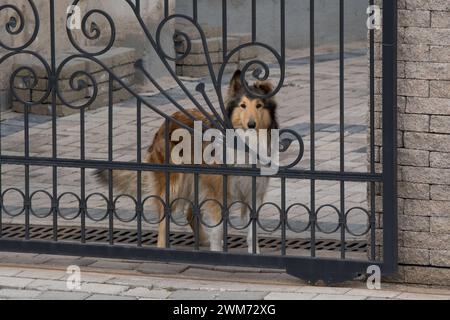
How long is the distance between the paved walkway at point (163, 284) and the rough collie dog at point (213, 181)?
0.28m

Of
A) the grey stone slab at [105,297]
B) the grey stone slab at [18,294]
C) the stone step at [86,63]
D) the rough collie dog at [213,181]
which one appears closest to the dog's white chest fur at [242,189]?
the rough collie dog at [213,181]

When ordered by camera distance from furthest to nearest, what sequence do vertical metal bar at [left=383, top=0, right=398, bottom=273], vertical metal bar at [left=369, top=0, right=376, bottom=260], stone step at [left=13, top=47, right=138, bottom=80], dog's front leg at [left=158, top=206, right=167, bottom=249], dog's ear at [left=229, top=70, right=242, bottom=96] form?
stone step at [left=13, top=47, right=138, bottom=80] < dog's front leg at [left=158, top=206, right=167, bottom=249] < dog's ear at [left=229, top=70, right=242, bottom=96] < vertical metal bar at [left=369, top=0, right=376, bottom=260] < vertical metal bar at [left=383, top=0, right=398, bottom=273]

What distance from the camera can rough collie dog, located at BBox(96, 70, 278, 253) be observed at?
7570 millimetres

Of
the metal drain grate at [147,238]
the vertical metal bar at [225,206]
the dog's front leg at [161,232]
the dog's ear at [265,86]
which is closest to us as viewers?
the vertical metal bar at [225,206]

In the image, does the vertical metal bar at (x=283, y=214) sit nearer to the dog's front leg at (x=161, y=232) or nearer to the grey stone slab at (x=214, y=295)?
the grey stone slab at (x=214, y=295)

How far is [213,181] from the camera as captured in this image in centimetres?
785

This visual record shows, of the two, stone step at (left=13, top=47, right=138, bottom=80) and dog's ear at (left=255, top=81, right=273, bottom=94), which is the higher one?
stone step at (left=13, top=47, right=138, bottom=80)

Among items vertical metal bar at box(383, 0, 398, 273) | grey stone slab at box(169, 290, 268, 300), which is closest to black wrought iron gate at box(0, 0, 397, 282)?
vertical metal bar at box(383, 0, 398, 273)

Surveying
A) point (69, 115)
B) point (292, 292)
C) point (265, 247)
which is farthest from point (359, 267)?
point (69, 115)

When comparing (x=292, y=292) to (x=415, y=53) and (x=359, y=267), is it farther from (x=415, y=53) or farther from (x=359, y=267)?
(x=415, y=53)

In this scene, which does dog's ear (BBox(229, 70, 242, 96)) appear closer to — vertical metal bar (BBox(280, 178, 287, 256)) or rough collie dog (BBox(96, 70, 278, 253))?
rough collie dog (BBox(96, 70, 278, 253))

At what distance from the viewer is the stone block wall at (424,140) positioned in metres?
6.89

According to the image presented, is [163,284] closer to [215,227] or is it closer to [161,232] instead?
[215,227]

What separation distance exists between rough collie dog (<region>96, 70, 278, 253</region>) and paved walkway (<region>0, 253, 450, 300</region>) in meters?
0.28
